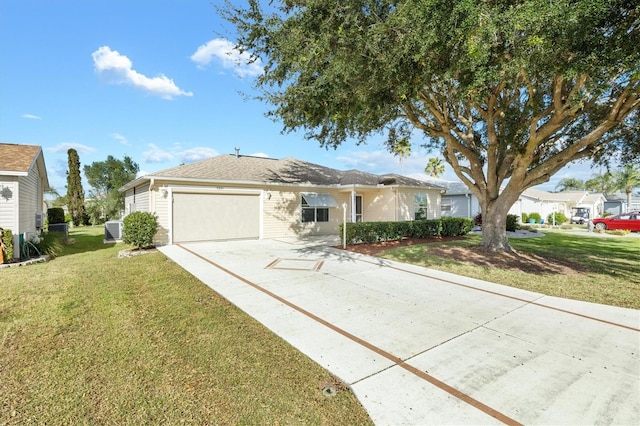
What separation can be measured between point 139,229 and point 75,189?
64.8 ft

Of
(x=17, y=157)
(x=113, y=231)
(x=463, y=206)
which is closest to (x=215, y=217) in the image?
(x=113, y=231)

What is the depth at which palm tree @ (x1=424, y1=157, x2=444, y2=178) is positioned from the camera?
100ft

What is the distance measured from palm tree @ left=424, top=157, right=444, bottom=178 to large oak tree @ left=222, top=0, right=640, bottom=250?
19.2 meters

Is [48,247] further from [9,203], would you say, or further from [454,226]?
[454,226]

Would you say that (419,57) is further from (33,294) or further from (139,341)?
(33,294)

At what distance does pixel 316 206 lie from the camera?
16312 millimetres

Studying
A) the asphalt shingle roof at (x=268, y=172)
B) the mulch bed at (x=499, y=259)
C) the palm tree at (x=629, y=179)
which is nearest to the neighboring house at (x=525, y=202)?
the palm tree at (x=629, y=179)

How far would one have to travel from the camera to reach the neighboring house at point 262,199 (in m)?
12.8

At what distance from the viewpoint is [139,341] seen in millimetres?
3873

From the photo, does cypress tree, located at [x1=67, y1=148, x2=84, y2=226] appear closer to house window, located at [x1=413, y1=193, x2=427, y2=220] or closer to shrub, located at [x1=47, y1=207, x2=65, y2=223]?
shrub, located at [x1=47, y1=207, x2=65, y2=223]

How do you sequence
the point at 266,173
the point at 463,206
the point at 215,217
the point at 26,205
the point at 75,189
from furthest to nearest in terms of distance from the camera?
1. the point at 463,206
2. the point at 75,189
3. the point at 266,173
4. the point at 215,217
5. the point at 26,205

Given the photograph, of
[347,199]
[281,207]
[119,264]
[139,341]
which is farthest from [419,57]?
[347,199]

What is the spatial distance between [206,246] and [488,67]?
1104 cm

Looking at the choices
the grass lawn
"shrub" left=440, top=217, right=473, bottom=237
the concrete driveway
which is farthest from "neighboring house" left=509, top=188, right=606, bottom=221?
the grass lawn
